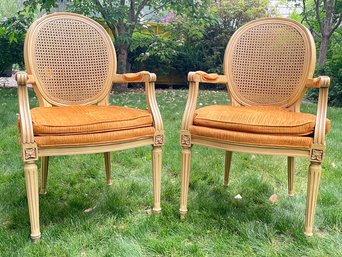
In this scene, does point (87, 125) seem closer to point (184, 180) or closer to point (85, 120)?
point (85, 120)

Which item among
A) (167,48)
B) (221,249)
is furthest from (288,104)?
(167,48)

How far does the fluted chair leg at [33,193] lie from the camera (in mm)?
1512

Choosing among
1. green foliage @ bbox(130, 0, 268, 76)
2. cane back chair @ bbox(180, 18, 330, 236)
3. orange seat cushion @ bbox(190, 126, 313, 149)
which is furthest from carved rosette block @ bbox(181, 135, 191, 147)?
green foliage @ bbox(130, 0, 268, 76)

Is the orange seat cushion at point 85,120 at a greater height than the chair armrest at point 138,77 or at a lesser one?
lesser

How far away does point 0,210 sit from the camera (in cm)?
185

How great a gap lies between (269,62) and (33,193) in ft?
5.00

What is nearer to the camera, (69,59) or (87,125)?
(87,125)

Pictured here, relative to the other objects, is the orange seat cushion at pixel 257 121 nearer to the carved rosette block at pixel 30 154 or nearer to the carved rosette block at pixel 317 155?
the carved rosette block at pixel 317 155

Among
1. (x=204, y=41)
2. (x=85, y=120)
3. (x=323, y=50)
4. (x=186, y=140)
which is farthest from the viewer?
(x=204, y=41)

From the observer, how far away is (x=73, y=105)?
2072mm

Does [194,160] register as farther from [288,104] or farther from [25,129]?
[25,129]

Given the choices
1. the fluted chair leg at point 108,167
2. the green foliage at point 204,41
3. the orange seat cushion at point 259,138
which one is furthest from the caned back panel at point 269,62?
the green foliage at point 204,41

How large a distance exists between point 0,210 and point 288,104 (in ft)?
5.60

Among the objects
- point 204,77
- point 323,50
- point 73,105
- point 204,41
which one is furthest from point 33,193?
point 204,41
